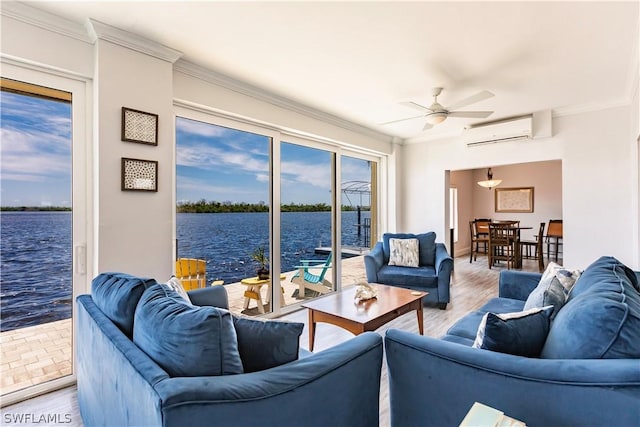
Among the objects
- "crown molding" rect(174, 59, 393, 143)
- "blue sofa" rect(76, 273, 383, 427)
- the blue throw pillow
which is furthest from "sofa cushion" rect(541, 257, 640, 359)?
"crown molding" rect(174, 59, 393, 143)

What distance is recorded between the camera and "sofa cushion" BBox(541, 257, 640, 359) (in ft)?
3.52

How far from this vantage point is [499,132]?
15.3ft

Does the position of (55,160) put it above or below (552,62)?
below

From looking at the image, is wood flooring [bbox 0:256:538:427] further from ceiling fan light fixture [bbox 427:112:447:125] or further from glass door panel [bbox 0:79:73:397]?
ceiling fan light fixture [bbox 427:112:447:125]

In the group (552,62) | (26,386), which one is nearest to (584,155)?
(552,62)

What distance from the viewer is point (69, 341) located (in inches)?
94.0

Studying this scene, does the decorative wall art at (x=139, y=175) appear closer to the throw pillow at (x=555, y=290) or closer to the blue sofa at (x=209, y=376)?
the blue sofa at (x=209, y=376)

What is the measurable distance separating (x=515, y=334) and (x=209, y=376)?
Answer: 3.90 feet

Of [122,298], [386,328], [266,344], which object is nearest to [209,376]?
[266,344]

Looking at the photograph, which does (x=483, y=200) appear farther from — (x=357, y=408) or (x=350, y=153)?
(x=357, y=408)

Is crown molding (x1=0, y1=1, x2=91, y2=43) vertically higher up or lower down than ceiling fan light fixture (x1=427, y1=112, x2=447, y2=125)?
higher up

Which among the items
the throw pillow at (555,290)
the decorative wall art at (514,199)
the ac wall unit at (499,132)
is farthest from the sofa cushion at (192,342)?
the decorative wall art at (514,199)

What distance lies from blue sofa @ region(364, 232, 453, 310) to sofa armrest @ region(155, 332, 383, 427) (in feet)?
9.04

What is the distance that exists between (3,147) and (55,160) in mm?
276
